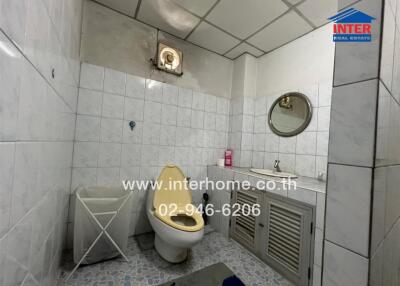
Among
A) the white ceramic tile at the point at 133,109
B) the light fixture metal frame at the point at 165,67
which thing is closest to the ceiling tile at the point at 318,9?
the light fixture metal frame at the point at 165,67

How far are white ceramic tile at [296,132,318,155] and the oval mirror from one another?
0.22 ft

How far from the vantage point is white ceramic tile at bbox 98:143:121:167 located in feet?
5.13

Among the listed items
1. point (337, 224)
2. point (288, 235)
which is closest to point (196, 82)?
point (288, 235)

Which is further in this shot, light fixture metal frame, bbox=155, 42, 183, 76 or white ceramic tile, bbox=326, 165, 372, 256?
light fixture metal frame, bbox=155, 42, 183, 76

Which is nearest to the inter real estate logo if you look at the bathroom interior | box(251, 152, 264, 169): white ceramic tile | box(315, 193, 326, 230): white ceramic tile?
the bathroom interior

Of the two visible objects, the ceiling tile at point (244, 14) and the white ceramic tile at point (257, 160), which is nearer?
the ceiling tile at point (244, 14)

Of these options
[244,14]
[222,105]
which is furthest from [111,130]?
[244,14]

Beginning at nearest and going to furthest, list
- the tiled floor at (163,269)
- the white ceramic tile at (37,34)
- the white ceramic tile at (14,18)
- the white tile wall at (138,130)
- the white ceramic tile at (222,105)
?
the white ceramic tile at (14,18), the white ceramic tile at (37,34), the tiled floor at (163,269), the white tile wall at (138,130), the white ceramic tile at (222,105)

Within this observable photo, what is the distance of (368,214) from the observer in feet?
1.35

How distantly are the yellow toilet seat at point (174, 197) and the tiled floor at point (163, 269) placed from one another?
31 centimetres

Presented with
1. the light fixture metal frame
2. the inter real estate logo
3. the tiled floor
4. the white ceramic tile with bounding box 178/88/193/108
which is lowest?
the tiled floor

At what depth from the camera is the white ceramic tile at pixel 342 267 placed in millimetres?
417

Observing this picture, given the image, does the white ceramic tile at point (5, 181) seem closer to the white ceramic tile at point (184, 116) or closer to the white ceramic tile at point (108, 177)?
the white ceramic tile at point (108, 177)

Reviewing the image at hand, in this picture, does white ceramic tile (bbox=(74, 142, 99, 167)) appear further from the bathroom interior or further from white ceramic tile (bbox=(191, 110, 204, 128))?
white ceramic tile (bbox=(191, 110, 204, 128))
